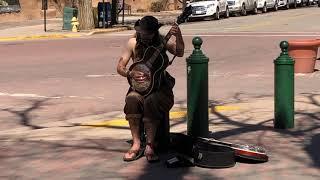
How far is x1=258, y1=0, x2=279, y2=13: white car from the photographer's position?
141 ft

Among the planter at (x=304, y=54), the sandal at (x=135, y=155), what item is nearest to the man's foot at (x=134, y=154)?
the sandal at (x=135, y=155)

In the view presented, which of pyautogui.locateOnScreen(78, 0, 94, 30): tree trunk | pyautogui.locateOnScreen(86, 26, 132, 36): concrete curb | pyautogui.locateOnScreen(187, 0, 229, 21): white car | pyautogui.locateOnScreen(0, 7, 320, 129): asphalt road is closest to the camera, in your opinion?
pyautogui.locateOnScreen(0, 7, 320, 129): asphalt road

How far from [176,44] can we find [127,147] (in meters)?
1.33

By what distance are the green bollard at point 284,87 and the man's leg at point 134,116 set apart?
1.99 metres

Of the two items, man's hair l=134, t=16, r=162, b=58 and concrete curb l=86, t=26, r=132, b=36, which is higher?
man's hair l=134, t=16, r=162, b=58

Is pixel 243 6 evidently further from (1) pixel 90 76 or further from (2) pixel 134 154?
(2) pixel 134 154

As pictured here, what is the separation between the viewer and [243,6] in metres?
40.5

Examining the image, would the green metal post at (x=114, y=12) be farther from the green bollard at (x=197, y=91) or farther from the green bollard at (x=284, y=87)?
the green bollard at (x=197, y=91)

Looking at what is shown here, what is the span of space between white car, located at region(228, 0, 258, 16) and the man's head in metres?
33.7

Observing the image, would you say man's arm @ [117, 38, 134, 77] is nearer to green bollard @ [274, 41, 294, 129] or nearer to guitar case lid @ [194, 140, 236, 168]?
guitar case lid @ [194, 140, 236, 168]

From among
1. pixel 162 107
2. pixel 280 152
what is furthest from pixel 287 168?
pixel 162 107

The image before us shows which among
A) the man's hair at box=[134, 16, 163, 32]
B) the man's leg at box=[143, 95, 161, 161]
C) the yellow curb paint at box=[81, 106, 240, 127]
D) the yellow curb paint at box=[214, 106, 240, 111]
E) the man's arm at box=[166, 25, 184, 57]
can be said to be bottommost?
the yellow curb paint at box=[81, 106, 240, 127]

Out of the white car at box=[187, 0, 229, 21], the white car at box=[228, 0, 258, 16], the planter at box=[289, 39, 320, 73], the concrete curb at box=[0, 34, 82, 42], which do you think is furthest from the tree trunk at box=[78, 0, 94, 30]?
the planter at box=[289, 39, 320, 73]

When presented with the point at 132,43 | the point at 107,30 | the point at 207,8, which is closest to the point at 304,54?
the point at 132,43
